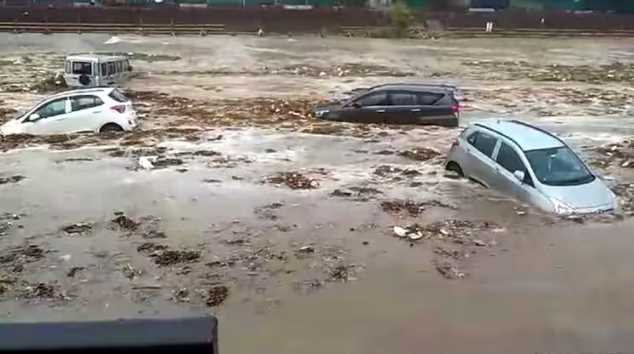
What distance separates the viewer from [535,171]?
13.9 meters

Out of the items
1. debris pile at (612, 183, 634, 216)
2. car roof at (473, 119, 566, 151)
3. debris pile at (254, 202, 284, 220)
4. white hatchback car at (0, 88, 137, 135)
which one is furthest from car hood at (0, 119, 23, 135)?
debris pile at (612, 183, 634, 216)

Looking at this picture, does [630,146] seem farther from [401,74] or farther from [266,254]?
[401,74]

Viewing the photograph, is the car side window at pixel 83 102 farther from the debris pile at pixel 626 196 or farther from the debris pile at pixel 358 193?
the debris pile at pixel 626 196

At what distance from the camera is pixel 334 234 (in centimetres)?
1296

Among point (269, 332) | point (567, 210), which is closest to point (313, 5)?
point (567, 210)

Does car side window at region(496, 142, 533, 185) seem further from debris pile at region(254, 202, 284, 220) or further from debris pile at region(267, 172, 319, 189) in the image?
debris pile at region(254, 202, 284, 220)

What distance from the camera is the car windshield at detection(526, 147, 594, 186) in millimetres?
13836

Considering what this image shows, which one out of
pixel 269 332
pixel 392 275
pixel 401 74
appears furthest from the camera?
pixel 401 74

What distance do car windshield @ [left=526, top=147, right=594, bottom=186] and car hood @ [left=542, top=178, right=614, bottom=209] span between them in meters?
0.11

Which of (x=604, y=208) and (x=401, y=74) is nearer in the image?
(x=604, y=208)

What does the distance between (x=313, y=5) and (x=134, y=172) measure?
148 ft

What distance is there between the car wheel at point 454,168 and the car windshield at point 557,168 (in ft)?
7.45

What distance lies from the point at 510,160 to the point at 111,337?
13.2m

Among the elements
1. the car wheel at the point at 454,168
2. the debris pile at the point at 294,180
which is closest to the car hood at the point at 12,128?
the debris pile at the point at 294,180
